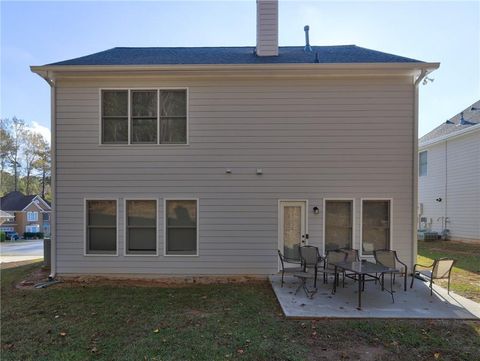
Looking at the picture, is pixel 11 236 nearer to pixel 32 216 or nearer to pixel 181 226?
pixel 32 216

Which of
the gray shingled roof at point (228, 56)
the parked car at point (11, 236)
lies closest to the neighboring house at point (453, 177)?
the gray shingled roof at point (228, 56)

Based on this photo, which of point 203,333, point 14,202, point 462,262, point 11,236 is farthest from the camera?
point 14,202

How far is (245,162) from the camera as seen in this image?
7.13m

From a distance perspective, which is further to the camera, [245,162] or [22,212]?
[22,212]

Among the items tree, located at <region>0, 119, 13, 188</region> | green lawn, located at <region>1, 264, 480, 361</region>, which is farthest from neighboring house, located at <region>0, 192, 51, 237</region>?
green lawn, located at <region>1, 264, 480, 361</region>

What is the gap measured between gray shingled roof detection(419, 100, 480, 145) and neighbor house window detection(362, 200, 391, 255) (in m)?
9.60

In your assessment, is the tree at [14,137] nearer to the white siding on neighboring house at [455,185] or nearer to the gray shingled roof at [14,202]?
the gray shingled roof at [14,202]

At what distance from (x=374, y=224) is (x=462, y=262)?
→ 4.16 meters

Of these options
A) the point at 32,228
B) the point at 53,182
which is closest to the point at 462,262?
the point at 53,182

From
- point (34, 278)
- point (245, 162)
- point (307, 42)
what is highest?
point (307, 42)

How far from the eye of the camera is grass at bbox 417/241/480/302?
6.11 m

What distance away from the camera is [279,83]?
23.4 ft

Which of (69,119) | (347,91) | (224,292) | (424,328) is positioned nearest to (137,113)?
(69,119)

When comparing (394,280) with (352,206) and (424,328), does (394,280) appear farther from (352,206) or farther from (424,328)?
(424,328)
